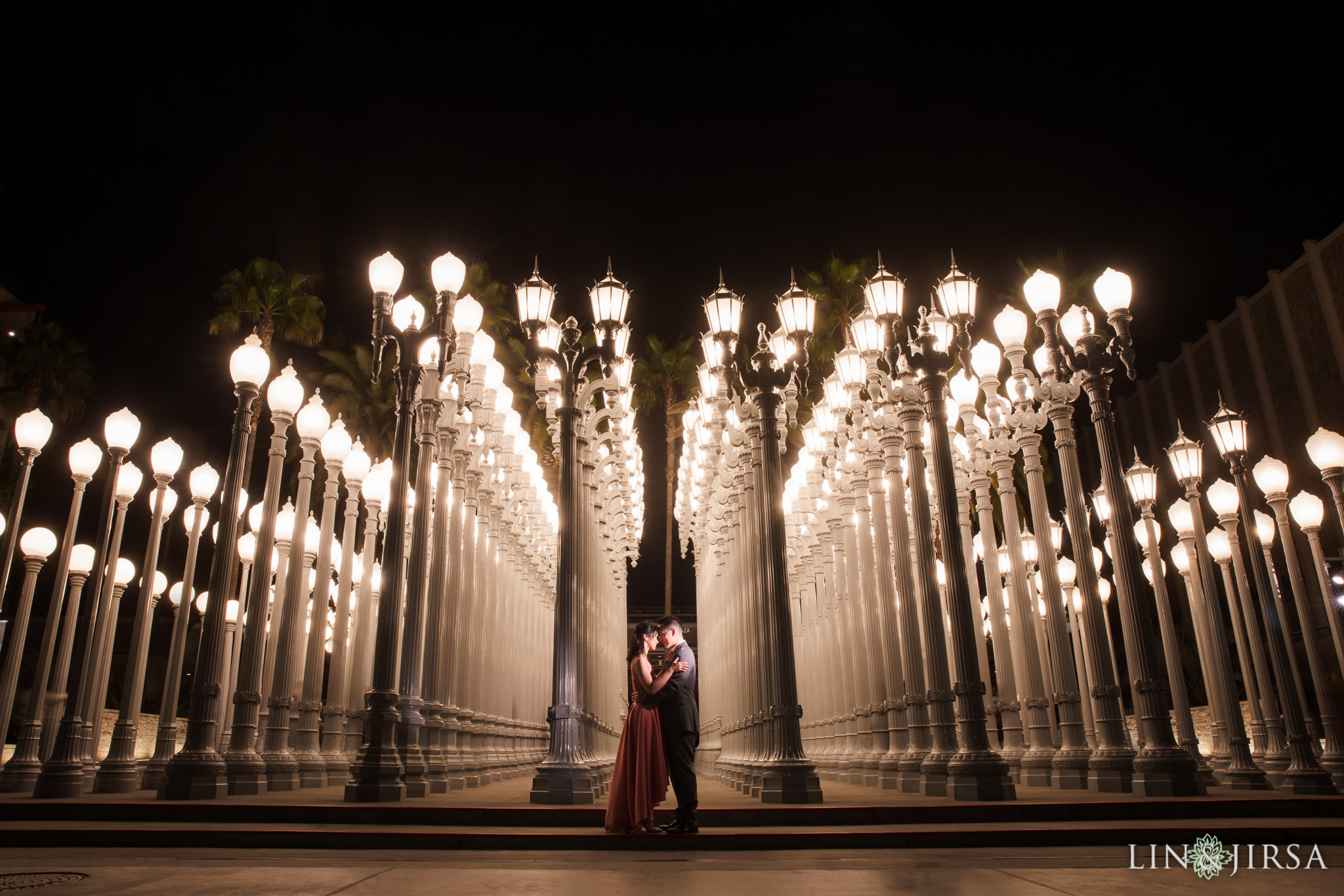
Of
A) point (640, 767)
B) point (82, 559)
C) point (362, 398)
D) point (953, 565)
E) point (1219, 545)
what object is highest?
point (362, 398)

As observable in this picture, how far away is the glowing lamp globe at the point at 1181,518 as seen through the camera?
54.7 ft

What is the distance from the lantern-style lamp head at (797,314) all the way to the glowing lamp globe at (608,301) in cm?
228

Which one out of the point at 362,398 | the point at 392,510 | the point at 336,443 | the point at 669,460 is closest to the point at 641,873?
the point at 392,510

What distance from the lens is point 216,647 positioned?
35.6ft

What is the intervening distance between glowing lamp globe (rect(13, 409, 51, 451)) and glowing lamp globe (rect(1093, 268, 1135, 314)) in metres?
17.4

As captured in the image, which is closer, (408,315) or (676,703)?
(676,703)

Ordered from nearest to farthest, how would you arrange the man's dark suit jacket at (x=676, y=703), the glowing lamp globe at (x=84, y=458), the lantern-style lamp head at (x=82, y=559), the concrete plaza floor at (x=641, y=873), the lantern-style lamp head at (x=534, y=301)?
the concrete plaza floor at (x=641, y=873) → the man's dark suit jacket at (x=676, y=703) → the lantern-style lamp head at (x=534, y=301) → the glowing lamp globe at (x=84, y=458) → the lantern-style lamp head at (x=82, y=559)

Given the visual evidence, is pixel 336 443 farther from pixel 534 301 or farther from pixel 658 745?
pixel 658 745

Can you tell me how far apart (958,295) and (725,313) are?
3.33m

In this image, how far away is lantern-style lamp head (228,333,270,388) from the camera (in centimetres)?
1216

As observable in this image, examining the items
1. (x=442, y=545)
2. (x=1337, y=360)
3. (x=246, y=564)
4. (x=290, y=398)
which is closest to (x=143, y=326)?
(x=246, y=564)

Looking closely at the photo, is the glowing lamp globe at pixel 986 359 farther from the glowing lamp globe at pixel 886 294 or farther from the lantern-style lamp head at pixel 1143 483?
the lantern-style lamp head at pixel 1143 483

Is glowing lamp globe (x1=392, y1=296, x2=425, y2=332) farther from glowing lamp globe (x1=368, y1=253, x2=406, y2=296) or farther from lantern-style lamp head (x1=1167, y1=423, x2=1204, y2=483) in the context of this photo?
lantern-style lamp head (x1=1167, y1=423, x2=1204, y2=483)

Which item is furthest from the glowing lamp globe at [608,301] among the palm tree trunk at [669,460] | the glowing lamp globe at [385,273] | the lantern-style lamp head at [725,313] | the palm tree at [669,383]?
the palm tree trunk at [669,460]
